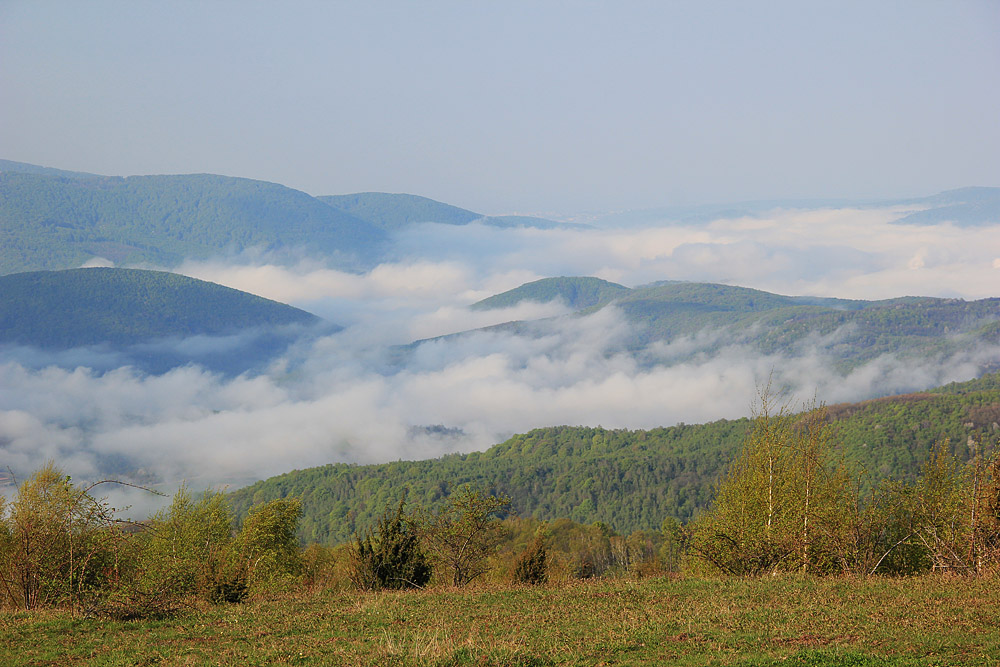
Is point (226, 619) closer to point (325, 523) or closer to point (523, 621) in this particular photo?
point (523, 621)

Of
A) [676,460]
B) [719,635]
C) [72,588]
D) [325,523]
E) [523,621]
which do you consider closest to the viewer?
[719,635]

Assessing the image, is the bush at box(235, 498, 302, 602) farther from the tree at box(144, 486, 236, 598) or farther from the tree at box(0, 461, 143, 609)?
the tree at box(0, 461, 143, 609)

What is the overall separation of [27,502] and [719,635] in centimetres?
2737

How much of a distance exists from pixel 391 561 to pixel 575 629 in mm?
11440

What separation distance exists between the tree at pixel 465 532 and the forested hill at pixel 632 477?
120353 millimetres

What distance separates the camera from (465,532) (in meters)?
27.7

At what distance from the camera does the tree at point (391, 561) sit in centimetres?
2489

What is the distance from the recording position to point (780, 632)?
1450 centimetres

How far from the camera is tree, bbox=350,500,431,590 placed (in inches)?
980

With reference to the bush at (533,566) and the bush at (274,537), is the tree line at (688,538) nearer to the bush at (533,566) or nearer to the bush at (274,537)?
the bush at (533,566)

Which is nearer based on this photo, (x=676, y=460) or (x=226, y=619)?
(x=226, y=619)

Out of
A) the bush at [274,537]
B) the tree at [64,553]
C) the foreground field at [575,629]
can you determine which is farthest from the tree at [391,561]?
the bush at [274,537]

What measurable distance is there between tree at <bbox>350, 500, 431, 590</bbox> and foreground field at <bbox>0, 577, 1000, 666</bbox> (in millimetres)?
4643

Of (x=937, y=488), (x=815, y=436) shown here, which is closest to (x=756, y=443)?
(x=815, y=436)
